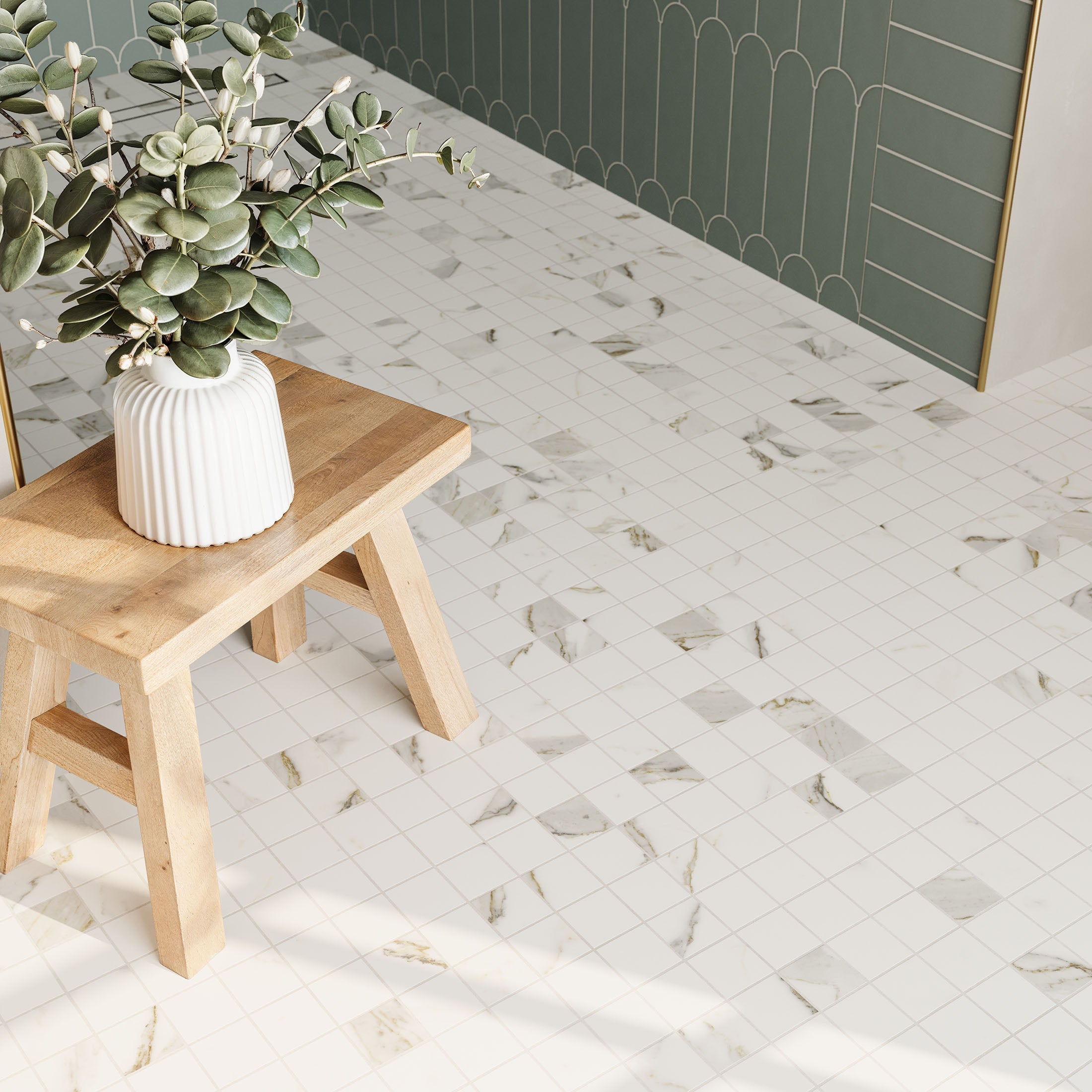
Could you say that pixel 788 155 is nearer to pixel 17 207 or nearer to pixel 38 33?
pixel 38 33

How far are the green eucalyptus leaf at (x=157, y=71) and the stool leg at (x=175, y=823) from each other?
24.1 inches

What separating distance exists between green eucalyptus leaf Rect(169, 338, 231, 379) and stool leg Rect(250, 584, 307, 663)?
0.67 meters

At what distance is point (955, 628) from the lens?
6.95 feet

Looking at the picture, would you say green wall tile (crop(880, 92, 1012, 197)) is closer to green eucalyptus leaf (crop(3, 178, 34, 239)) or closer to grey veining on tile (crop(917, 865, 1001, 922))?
grey veining on tile (crop(917, 865, 1001, 922))

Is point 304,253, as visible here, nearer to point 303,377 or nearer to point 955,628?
point 303,377

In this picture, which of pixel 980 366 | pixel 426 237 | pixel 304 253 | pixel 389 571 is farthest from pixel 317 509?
pixel 426 237

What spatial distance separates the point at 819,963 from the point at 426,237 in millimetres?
2176

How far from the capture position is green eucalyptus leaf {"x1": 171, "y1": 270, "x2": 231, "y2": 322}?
129cm

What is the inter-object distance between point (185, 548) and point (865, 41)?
1833 mm

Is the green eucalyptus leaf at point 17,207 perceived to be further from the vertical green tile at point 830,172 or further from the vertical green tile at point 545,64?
the vertical green tile at point 545,64

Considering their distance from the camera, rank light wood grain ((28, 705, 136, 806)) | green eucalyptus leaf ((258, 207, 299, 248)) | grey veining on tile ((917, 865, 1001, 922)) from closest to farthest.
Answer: green eucalyptus leaf ((258, 207, 299, 248))
light wood grain ((28, 705, 136, 806))
grey veining on tile ((917, 865, 1001, 922))

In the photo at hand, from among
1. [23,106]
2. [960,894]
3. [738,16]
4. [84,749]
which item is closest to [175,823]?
[84,749]

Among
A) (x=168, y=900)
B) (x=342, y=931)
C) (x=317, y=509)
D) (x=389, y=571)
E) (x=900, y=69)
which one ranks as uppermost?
(x=900, y=69)

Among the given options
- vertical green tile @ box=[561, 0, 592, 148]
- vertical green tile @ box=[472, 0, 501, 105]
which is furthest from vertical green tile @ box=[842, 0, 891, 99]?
vertical green tile @ box=[472, 0, 501, 105]
